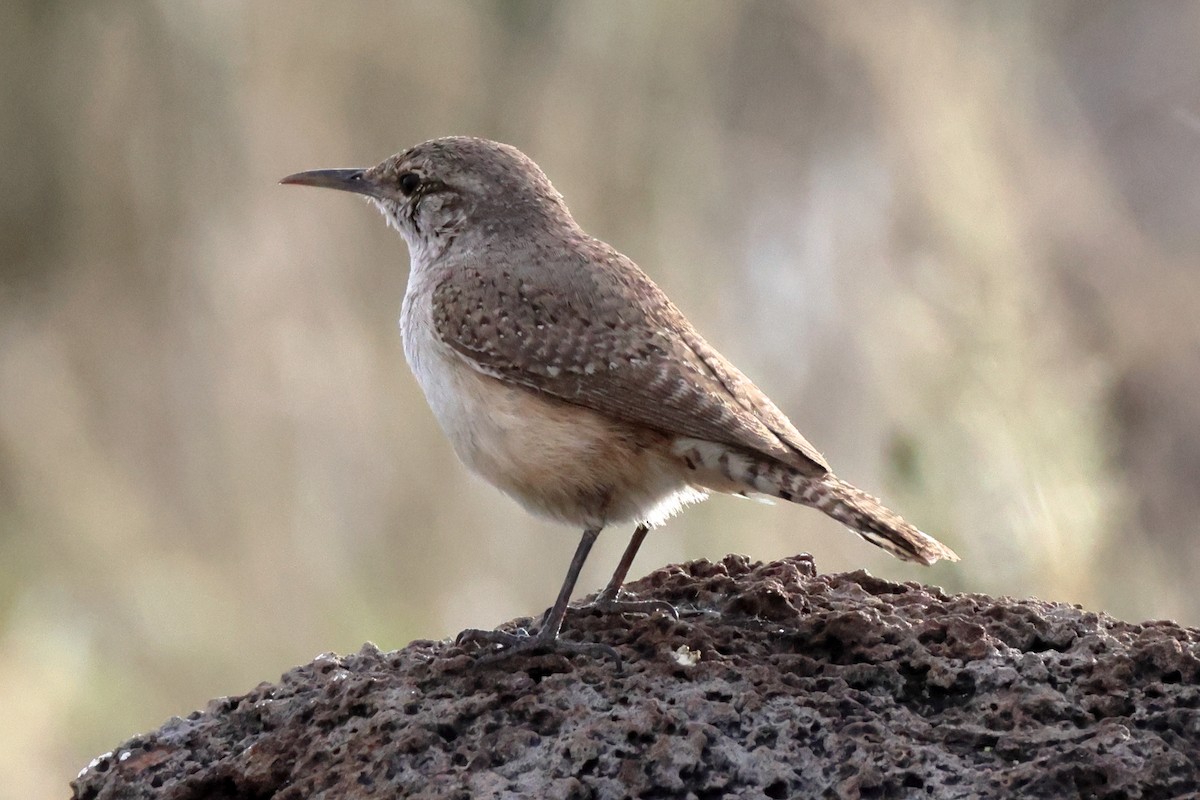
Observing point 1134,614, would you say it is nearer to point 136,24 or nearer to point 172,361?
point 172,361

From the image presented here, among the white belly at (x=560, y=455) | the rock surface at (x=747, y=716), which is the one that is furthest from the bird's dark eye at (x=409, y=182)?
the rock surface at (x=747, y=716)

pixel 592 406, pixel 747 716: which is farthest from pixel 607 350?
pixel 747 716

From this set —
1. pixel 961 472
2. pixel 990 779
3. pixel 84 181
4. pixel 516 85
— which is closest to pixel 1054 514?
pixel 961 472

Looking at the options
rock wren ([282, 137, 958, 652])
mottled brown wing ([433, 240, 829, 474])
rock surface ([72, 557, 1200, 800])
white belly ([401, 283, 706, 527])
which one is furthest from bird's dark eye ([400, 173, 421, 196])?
rock surface ([72, 557, 1200, 800])

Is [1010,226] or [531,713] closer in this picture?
[531,713]

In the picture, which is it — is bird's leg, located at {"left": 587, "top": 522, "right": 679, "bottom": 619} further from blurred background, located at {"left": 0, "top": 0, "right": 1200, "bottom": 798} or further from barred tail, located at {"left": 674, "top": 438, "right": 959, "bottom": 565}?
blurred background, located at {"left": 0, "top": 0, "right": 1200, "bottom": 798}

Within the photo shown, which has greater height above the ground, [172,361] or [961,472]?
[172,361]
